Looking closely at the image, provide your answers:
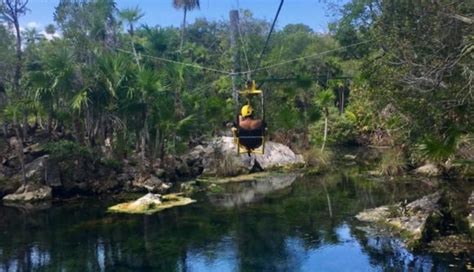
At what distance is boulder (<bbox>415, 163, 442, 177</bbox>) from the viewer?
86.6ft

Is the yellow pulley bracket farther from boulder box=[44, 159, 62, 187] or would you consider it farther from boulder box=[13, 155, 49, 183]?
boulder box=[13, 155, 49, 183]

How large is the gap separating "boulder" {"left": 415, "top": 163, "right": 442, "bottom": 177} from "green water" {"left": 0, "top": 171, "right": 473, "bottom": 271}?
175cm

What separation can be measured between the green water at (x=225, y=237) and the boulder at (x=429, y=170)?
1745mm

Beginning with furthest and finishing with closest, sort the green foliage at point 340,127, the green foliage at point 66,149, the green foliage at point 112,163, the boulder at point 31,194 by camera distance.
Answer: the green foliage at point 340,127 < the green foliage at point 112,163 < the green foliage at point 66,149 < the boulder at point 31,194

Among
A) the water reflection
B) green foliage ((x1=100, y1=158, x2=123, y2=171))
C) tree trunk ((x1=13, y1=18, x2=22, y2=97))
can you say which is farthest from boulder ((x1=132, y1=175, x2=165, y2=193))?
tree trunk ((x1=13, y1=18, x2=22, y2=97))

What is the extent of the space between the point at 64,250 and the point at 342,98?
33.9 meters

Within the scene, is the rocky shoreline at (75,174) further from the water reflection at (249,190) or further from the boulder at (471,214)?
the boulder at (471,214)

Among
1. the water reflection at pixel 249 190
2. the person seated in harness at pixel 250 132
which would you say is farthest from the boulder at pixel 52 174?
the person seated in harness at pixel 250 132

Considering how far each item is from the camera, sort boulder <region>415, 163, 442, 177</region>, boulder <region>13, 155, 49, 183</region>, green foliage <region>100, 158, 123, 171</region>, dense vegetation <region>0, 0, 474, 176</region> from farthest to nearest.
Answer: green foliage <region>100, 158, 123, 171</region>, boulder <region>415, 163, 442, 177</region>, boulder <region>13, 155, 49, 183</region>, dense vegetation <region>0, 0, 474, 176</region>

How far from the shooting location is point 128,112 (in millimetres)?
27812

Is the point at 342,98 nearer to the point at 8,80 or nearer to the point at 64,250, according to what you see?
the point at 8,80

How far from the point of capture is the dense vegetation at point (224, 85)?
14.0 m

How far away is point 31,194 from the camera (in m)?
25.0

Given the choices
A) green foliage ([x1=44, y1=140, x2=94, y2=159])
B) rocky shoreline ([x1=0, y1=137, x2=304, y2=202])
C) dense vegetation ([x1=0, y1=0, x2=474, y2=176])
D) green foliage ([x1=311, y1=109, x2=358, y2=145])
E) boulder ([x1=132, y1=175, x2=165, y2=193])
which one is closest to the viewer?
dense vegetation ([x1=0, y1=0, x2=474, y2=176])
